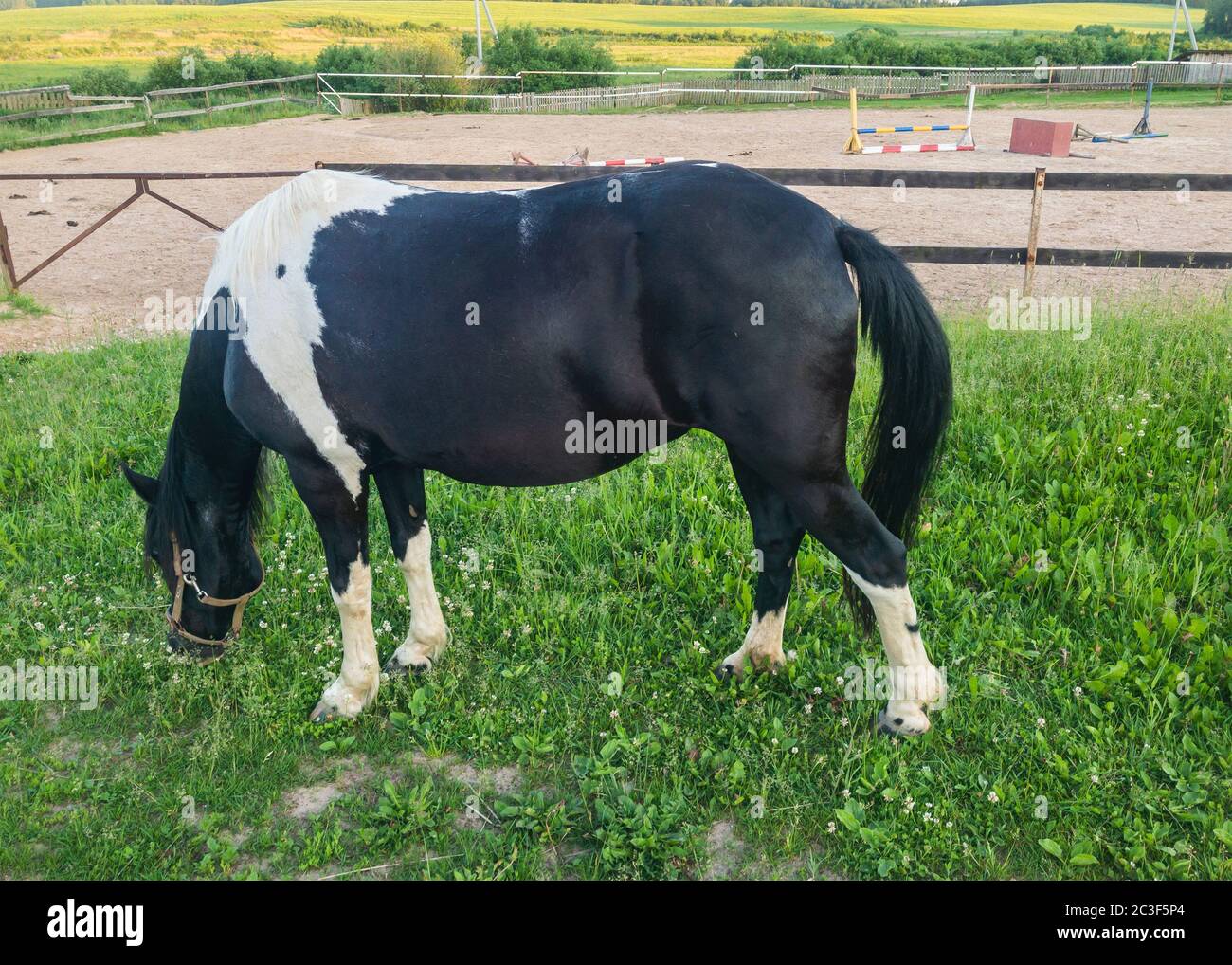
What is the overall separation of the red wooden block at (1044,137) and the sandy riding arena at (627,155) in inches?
17.5

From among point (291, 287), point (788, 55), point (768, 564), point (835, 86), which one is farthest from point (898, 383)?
point (788, 55)

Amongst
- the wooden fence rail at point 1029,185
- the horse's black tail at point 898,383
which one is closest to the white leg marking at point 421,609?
the horse's black tail at point 898,383

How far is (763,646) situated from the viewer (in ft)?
12.8

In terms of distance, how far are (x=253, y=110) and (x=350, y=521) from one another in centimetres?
3228

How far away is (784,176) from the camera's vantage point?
7.46 meters

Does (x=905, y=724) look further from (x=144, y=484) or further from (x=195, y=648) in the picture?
(x=144, y=484)

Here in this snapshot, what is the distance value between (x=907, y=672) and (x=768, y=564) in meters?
0.71

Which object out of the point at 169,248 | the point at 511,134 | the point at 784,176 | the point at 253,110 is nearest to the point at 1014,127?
the point at 511,134

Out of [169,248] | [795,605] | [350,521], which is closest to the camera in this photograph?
[350,521]

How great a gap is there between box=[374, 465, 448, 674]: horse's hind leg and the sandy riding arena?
6.55m

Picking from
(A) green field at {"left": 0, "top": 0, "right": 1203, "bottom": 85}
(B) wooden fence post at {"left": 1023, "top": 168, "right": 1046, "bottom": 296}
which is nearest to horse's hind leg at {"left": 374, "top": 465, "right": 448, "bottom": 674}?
(B) wooden fence post at {"left": 1023, "top": 168, "right": 1046, "bottom": 296}

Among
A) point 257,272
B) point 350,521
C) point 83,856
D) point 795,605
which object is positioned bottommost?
point 83,856

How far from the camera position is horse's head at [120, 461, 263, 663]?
153 inches

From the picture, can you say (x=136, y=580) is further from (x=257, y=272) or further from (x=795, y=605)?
(x=795, y=605)
